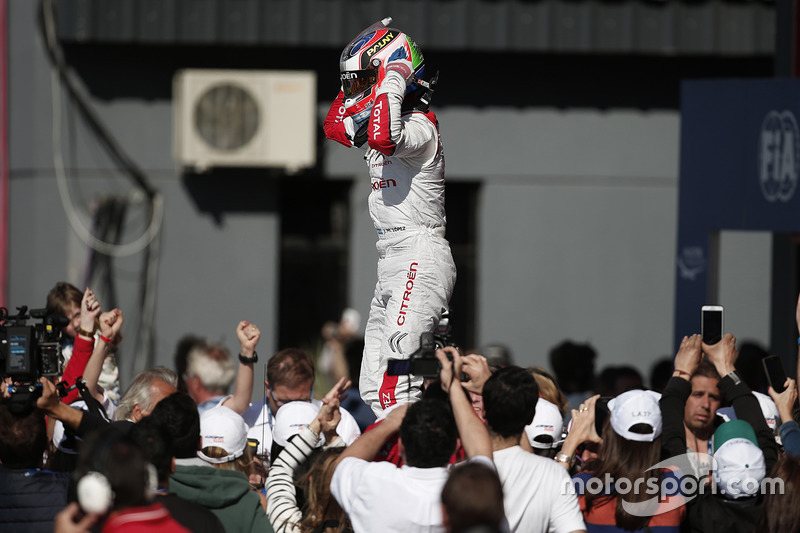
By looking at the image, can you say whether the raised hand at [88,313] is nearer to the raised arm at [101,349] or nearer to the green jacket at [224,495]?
the raised arm at [101,349]

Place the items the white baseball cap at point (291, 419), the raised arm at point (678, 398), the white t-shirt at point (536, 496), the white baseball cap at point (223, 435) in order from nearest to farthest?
1. the white t-shirt at point (536, 496)
2. the white baseball cap at point (223, 435)
3. the raised arm at point (678, 398)
4. the white baseball cap at point (291, 419)

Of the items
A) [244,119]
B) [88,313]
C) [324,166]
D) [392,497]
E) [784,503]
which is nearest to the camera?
[392,497]

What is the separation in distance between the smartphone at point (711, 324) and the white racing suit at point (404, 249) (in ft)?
3.88

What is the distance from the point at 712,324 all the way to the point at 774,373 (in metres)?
0.35

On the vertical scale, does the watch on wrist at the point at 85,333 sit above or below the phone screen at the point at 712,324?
below

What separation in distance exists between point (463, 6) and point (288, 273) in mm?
3088

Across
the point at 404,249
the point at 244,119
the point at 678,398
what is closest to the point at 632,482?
the point at 678,398

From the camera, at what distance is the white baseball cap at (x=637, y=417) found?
14.4 feet

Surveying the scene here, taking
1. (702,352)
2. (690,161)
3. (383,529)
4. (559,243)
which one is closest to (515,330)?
(559,243)

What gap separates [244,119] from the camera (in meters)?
10.4

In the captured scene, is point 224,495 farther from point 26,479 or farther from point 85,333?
point 85,333

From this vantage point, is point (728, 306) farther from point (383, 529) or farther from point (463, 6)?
point (383, 529)

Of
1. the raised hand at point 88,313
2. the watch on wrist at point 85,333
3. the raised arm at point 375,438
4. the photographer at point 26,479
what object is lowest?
the photographer at point 26,479

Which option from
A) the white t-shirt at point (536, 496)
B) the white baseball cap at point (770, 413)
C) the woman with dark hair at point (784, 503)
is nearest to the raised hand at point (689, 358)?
the white baseball cap at point (770, 413)
